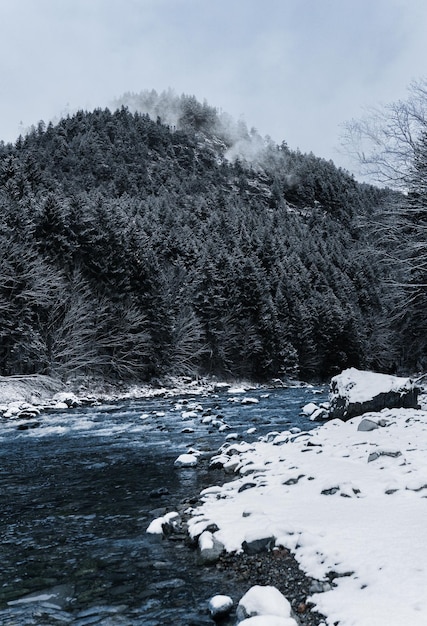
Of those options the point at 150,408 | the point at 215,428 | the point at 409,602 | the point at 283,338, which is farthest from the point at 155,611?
the point at 283,338

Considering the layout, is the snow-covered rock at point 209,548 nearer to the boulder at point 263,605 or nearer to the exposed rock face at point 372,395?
the boulder at point 263,605

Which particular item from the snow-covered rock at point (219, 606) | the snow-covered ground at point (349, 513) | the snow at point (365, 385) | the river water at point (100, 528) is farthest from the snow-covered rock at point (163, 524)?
the snow at point (365, 385)

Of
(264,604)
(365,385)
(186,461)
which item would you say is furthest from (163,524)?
(365,385)

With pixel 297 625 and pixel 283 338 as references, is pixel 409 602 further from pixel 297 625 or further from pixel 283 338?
pixel 283 338

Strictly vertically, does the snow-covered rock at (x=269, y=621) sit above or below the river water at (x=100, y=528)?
above

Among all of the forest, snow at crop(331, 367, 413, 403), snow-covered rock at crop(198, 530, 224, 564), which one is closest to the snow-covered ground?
snow-covered rock at crop(198, 530, 224, 564)

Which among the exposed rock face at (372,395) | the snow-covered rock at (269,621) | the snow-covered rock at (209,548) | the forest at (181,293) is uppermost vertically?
the forest at (181,293)

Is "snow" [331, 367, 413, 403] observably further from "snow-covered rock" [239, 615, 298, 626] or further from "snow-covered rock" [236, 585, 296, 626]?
"snow-covered rock" [239, 615, 298, 626]

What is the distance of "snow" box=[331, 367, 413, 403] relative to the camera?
1442 centimetres

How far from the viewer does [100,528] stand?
25.5 feet

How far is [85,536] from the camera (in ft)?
24.3

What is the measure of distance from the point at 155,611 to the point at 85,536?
2750 mm

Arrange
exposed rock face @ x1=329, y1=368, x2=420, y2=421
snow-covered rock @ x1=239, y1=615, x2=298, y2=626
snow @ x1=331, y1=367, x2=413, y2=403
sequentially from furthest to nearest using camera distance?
snow @ x1=331, y1=367, x2=413, y2=403
exposed rock face @ x1=329, y1=368, x2=420, y2=421
snow-covered rock @ x1=239, y1=615, x2=298, y2=626

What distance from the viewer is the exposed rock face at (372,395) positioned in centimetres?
1427
